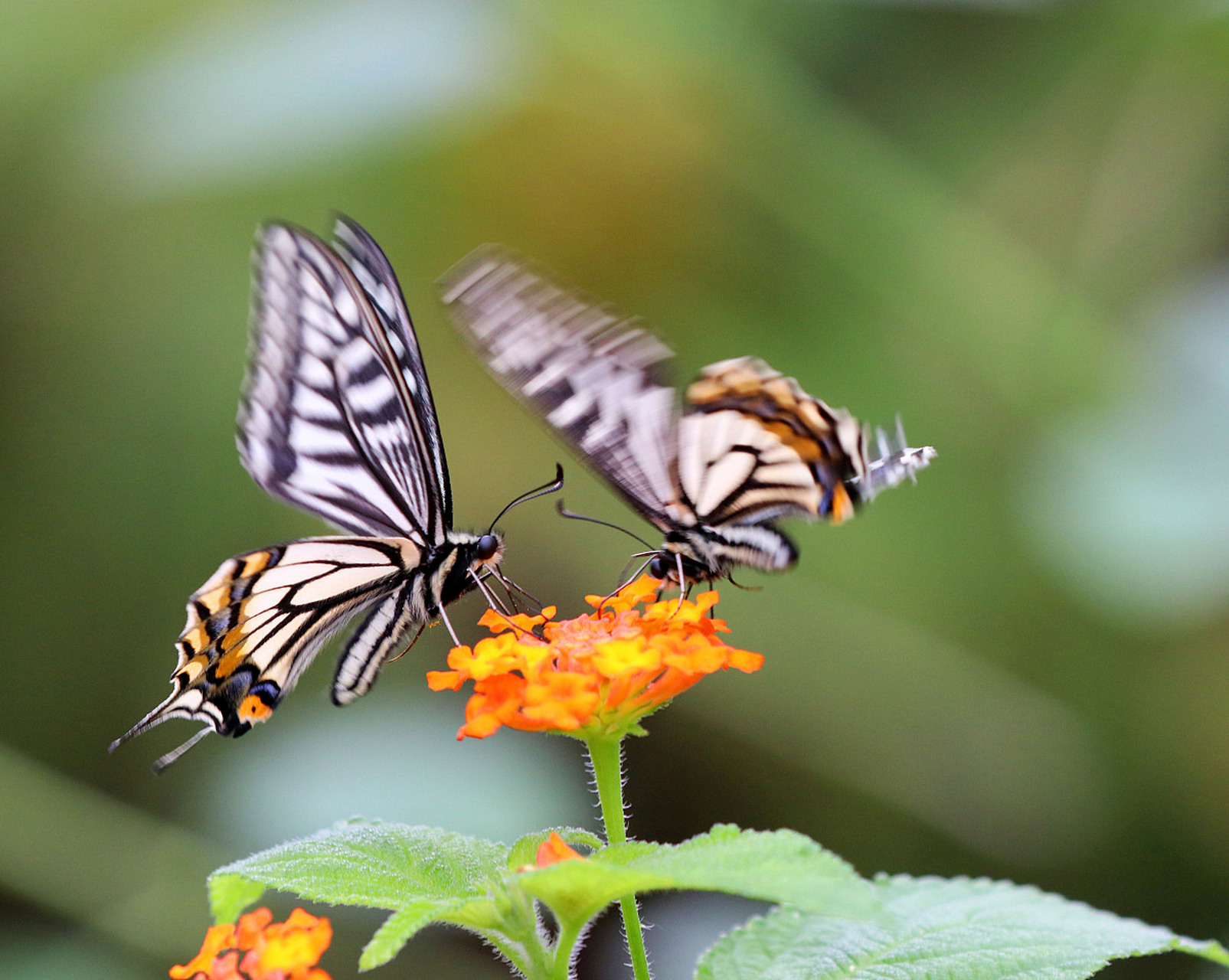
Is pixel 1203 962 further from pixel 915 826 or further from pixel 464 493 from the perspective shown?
pixel 464 493

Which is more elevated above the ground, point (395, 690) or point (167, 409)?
point (167, 409)

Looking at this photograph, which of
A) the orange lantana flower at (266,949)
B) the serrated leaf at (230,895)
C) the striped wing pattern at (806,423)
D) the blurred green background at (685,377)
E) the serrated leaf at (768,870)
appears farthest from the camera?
the blurred green background at (685,377)

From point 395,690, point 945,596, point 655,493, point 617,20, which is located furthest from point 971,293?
point 395,690

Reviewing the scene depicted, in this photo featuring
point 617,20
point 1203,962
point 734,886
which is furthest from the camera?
point 617,20

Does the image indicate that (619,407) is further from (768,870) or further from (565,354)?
(768,870)

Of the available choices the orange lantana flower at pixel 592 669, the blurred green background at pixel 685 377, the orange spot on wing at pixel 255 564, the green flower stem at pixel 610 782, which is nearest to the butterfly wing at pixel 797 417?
the orange lantana flower at pixel 592 669

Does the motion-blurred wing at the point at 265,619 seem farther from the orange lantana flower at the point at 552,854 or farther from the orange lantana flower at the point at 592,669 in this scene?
the orange lantana flower at the point at 552,854
